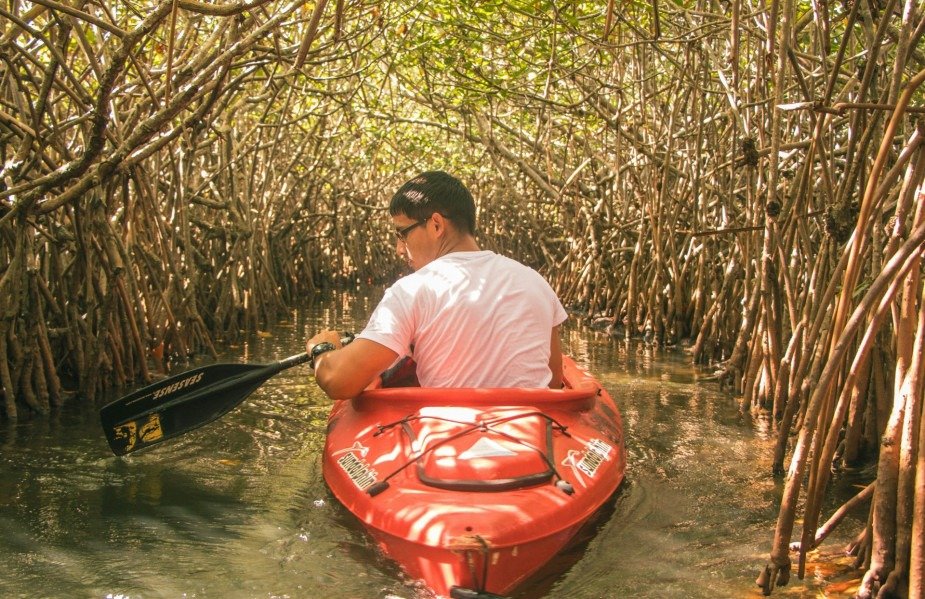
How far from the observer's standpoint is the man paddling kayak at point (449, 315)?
337 cm

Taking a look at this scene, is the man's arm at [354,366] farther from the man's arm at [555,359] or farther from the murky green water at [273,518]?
the man's arm at [555,359]

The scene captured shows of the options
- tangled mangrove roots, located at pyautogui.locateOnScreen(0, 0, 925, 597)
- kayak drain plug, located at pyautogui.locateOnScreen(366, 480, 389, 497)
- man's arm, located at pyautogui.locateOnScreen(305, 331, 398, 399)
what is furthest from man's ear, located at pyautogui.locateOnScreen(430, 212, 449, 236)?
kayak drain plug, located at pyautogui.locateOnScreen(366, 480, 389, 497)

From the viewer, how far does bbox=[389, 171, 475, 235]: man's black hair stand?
3566 millimetres

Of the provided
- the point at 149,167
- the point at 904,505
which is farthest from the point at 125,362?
the point at 904,505

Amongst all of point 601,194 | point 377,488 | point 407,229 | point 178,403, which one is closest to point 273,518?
point 377,488

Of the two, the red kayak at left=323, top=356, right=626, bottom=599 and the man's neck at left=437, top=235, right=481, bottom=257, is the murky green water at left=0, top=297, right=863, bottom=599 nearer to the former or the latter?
the red kayak at left=323, top=356, right=626, bottom=599

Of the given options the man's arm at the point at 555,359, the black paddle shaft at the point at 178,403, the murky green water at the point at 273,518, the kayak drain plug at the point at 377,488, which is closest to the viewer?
the murky green water at the point at 273,518

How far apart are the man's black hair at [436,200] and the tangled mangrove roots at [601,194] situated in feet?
2.35

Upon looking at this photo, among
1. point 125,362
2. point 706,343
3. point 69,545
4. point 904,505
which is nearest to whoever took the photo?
point 904,505

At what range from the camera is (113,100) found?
521 cm

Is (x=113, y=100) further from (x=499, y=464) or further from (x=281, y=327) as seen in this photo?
(x=281, y=327)

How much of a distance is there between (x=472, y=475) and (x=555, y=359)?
1032 millimetres

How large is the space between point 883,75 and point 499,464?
249 centimetres

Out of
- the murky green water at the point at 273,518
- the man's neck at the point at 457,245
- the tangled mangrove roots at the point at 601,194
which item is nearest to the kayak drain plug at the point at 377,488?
the murky green water at the point at 273,518
